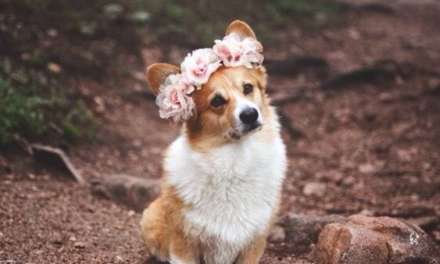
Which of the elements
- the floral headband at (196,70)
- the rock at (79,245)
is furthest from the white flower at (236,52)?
the rock at (79,245)

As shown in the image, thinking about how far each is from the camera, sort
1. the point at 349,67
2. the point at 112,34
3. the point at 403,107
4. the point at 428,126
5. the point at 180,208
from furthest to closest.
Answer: the point at 349,67 < the point at 112,34 < the point at 403,107 < the point at 428,126 < the point at 180,208

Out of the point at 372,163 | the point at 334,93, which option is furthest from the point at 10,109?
the point at 334,93

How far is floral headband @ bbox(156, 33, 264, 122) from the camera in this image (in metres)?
3.89

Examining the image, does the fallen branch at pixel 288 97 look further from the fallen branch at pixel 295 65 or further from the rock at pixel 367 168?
the rock at pixel 367 168

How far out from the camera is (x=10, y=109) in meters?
6.02

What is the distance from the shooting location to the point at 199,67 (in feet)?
12.8

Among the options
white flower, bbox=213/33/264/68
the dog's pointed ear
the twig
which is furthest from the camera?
the twig

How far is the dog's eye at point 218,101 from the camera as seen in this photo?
12.8ft

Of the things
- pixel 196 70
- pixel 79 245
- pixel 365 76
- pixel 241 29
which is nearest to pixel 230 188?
pixel 196 70

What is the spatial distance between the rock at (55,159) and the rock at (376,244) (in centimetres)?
258

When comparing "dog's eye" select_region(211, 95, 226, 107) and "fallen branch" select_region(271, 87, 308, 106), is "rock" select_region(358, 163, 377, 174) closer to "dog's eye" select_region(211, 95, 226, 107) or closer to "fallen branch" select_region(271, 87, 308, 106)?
"fallen branch" select_region(271, 87, 308, 106)

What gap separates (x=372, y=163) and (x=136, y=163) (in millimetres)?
2483

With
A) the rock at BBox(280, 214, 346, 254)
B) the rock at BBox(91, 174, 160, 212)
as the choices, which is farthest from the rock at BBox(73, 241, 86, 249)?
the rock at BBox(280, 214, 346, 254)

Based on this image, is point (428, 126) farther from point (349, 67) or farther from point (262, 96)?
point (262, 96)
